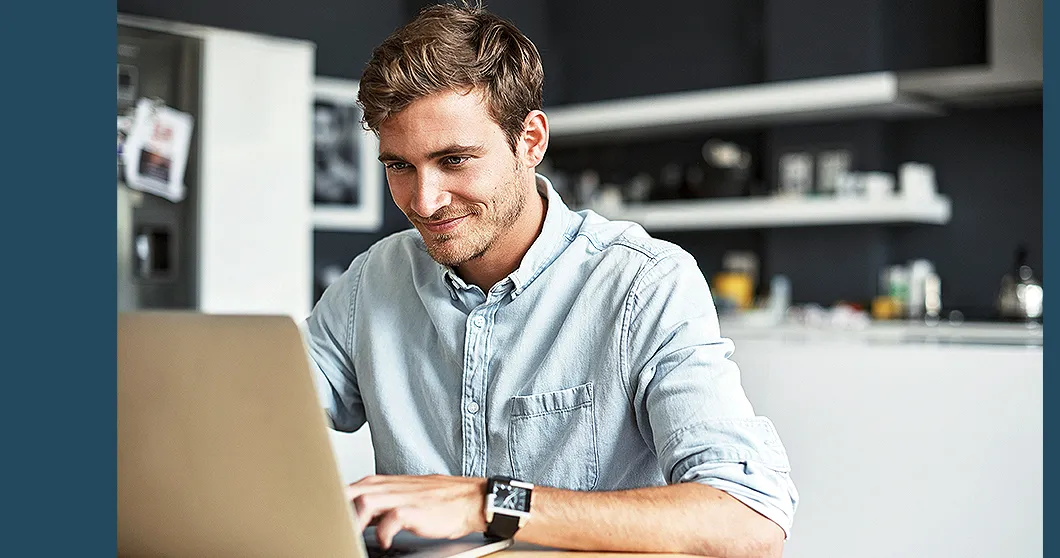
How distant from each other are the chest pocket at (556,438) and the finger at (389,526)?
39 cm

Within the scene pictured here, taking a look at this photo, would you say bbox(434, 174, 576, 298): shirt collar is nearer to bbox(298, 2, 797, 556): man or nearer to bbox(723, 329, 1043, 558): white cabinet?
bbox(298, 2, 797, 556): man

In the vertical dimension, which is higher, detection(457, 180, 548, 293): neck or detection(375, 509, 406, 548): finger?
detection(457, 180, 548, 293): neck

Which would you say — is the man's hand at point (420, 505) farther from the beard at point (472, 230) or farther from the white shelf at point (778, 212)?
the white shelf at point (778, 212)

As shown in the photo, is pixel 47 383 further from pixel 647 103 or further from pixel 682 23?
pixel 682 23

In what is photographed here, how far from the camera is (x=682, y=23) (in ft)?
18.0

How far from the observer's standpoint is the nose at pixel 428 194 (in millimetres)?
1434

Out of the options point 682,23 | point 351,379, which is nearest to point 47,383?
point 351,379

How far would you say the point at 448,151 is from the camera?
1433 millimetres

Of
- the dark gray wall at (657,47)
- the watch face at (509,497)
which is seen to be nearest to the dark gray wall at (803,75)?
the dark gray wall at (657,47)

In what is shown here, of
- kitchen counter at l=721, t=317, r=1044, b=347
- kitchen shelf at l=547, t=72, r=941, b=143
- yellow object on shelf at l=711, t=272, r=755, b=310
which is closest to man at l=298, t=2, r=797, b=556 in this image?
kitchen counter at l=721, t=317, r=1044, b=347

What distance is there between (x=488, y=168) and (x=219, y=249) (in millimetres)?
3073

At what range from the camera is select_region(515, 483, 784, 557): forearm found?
1176mm

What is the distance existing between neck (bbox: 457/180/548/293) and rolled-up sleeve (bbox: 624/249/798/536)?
20 centimetres

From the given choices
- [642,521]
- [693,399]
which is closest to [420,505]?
[642,521]
